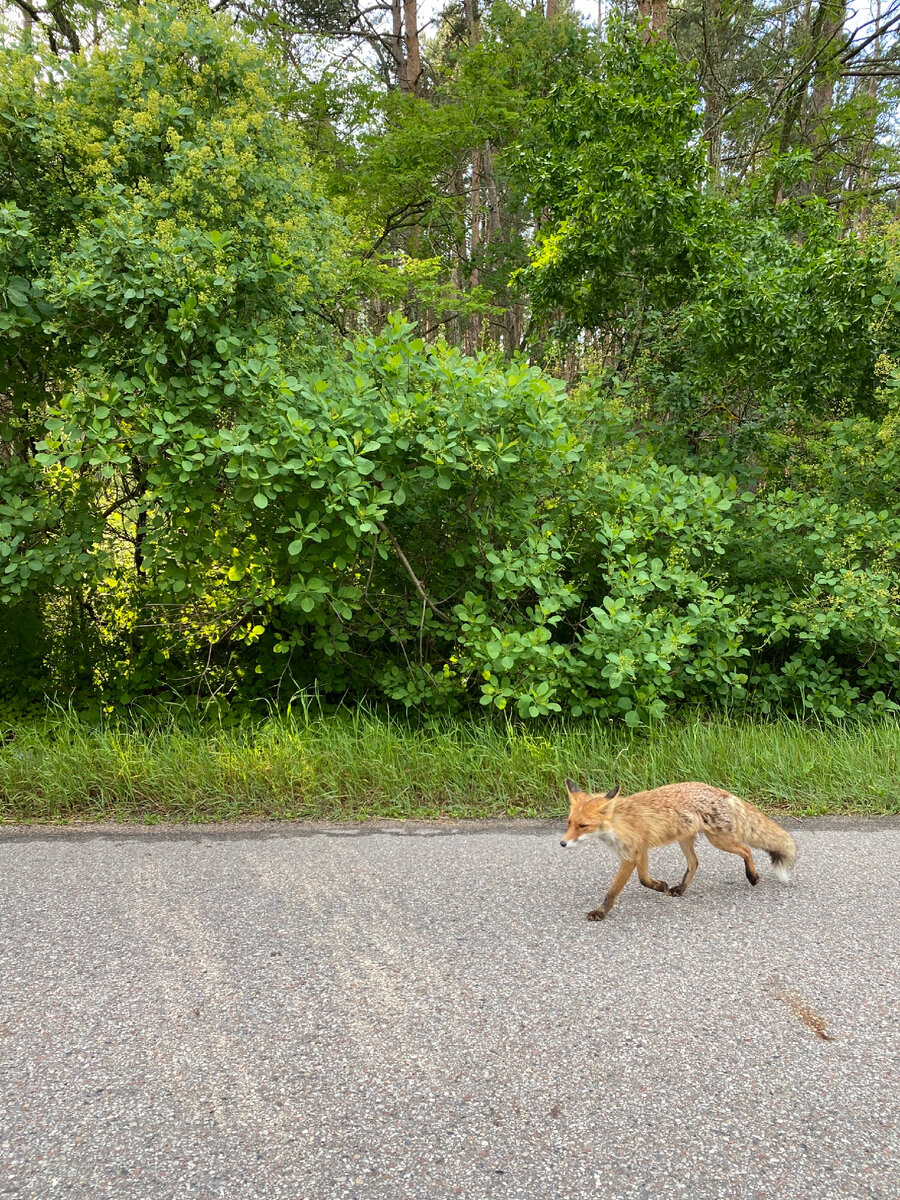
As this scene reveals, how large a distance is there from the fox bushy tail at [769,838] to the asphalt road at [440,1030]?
0.34 feet

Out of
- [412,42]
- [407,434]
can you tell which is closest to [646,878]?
[407,434]

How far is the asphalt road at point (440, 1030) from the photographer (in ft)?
5.56

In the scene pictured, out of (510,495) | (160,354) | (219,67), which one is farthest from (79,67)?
(510,495)

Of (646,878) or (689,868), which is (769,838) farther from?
(646,878)

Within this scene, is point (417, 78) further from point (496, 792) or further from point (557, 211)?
point (496, 792)

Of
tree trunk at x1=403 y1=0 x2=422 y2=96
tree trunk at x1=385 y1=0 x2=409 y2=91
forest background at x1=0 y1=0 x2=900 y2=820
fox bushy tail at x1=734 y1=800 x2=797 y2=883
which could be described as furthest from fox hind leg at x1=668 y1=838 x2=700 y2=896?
tree trunk at x1=385 y1=0 x2=409 y2=91

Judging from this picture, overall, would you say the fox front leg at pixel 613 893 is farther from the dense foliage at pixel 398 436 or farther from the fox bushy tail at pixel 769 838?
the dense foliage at pixel 398 436

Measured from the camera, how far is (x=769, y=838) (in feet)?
9.90

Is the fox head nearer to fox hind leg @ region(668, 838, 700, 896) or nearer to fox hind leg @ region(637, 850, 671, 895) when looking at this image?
fox hind leg @ region(637, 850, 671, 895)

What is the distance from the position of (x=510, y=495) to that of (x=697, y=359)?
9.12ft

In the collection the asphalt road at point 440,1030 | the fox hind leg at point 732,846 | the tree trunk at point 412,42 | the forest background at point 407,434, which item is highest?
the tree trunk at point 412,42

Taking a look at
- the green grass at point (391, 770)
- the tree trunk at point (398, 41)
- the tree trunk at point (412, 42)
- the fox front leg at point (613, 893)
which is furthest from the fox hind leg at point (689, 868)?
the tree trunk at point (398, 41)

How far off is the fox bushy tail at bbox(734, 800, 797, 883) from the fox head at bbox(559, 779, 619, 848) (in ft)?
1.89

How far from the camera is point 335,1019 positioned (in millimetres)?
2209
